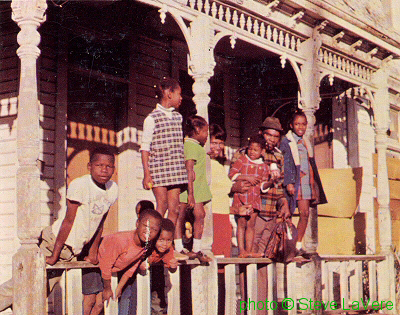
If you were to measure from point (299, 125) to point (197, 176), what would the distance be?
2.48m

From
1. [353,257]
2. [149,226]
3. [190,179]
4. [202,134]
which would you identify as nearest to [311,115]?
[353,257]

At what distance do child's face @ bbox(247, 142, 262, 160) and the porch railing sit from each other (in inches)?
54.8

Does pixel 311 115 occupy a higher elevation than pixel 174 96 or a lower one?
higher

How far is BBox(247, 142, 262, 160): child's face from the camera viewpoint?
10.0 metres

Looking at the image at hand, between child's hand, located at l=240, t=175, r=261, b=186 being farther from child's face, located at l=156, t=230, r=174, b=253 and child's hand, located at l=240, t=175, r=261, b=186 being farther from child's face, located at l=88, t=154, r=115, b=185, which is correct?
child's face, located at l=88, t=154, r=115, b=185

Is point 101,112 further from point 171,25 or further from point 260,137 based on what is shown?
point 260,137

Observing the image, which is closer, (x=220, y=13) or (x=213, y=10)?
(x=213, y=10)

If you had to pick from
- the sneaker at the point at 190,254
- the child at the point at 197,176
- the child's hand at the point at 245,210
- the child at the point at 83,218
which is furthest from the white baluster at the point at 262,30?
the child at the point at 83,218

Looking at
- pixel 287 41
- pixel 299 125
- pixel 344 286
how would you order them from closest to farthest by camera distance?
pixel 299 125
pixel 287 41
pixel 344 286

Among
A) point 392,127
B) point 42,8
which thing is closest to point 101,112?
point 42,8

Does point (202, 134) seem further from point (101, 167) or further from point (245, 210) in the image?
point (101, 167)

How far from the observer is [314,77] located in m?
11.8

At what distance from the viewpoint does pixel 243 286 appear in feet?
33.4

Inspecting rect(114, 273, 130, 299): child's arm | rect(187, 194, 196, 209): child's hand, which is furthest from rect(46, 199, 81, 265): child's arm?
rect(187, 194, 196, 209): child's hand
